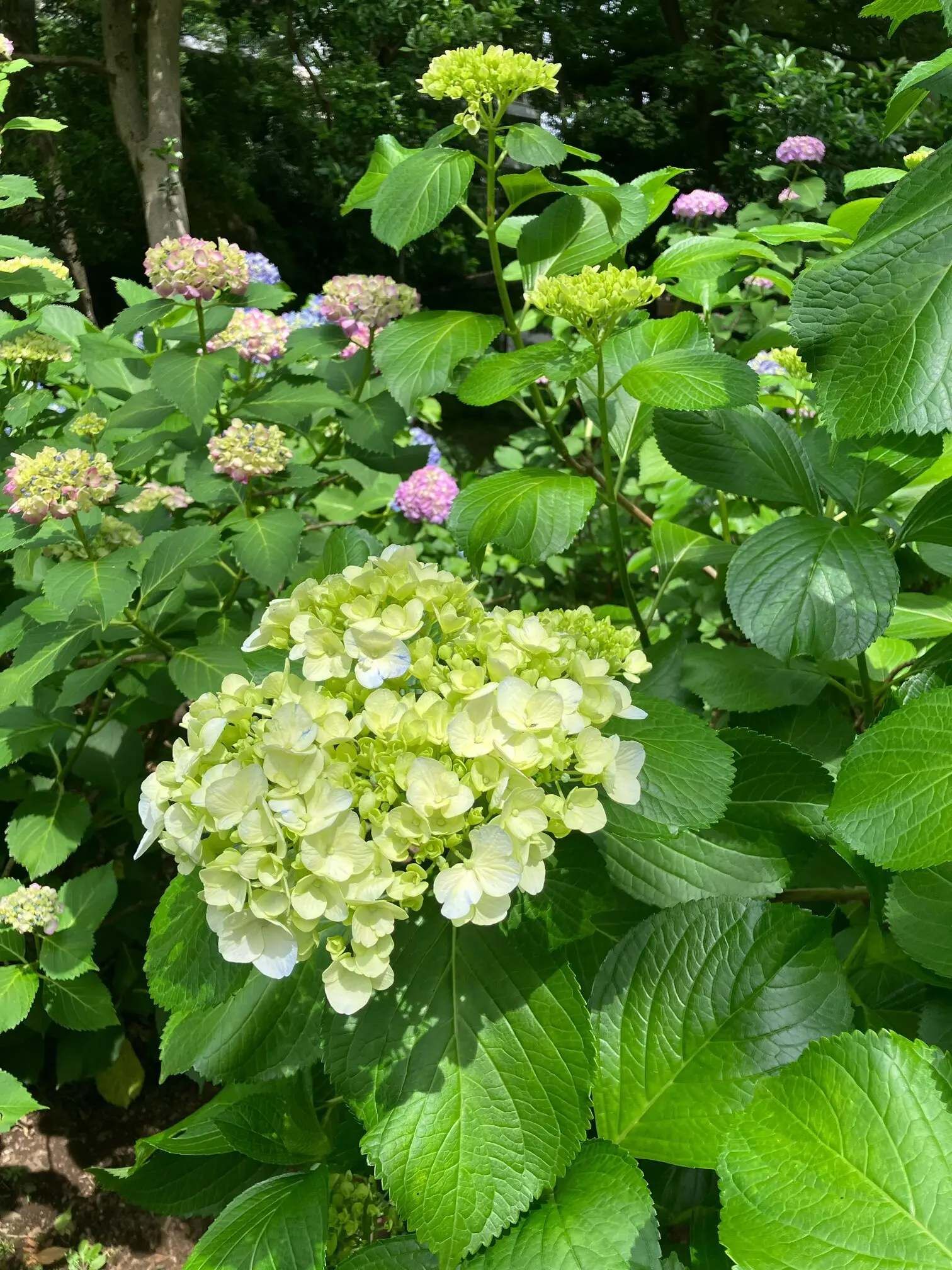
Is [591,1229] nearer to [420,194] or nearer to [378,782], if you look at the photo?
[378,782]

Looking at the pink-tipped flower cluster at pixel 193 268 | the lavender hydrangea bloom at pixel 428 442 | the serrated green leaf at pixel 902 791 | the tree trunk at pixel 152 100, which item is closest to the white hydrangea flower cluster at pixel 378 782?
the serrated green leaf at pixel 902 791

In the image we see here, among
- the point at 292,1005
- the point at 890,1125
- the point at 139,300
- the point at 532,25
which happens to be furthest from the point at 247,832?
the point at 532,25

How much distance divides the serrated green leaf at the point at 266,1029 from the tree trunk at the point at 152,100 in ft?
13.6

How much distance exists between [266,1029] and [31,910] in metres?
0.93

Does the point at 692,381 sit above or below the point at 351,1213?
above

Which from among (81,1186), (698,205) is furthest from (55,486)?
(698,205)

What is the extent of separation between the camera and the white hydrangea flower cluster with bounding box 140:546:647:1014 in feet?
1.71

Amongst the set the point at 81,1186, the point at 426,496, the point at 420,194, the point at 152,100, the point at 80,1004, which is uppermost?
the point at 152,100

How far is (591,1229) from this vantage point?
21.6 inches

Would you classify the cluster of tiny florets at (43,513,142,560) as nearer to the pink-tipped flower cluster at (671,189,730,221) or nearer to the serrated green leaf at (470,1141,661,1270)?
the serrated green leaf at (470,1141,661,1270)

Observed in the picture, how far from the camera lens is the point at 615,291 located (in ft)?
2.71

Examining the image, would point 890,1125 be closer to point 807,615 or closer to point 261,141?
point 807,615

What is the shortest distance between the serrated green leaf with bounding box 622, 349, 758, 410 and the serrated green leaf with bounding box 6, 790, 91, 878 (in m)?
1.19

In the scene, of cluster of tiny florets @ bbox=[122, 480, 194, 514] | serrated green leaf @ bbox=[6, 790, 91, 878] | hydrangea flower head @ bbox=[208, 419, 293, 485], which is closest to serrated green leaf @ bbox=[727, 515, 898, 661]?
hydrangea flower head @ bbox=[208, 419, 293, 485]
